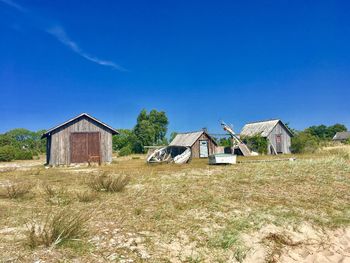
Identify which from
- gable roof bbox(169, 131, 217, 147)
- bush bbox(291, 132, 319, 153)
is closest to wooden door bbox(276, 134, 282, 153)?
bush bbox(291, 132, 319, 153)

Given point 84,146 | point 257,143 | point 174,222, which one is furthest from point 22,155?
point 174,222

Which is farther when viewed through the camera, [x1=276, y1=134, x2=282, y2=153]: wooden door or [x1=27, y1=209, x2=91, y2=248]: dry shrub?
[x1=276, y1=134, x2=282, y2=153]: wooden door

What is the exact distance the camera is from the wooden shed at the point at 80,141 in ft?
87.8

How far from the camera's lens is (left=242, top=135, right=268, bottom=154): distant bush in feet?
125

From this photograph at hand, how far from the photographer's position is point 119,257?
5.20 meters

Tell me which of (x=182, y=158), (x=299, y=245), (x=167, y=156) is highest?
(x=167, y=156)

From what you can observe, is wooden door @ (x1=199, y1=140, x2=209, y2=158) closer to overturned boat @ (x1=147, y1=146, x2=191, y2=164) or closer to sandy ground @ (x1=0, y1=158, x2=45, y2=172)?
overturned boat @ (x1=147, y1=146, x2=191, y2=164)

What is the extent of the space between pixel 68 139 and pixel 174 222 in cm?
2221

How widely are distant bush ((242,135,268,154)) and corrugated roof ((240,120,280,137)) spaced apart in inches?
34.0

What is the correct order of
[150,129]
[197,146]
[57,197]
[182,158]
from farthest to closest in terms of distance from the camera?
[150,129], [197,146], [182,158], [57,197]

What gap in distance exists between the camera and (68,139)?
1068 inches

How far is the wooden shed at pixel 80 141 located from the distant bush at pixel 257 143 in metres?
18.3

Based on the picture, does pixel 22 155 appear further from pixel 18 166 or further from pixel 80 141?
pixel 80 141

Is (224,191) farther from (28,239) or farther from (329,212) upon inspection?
(28,239)
